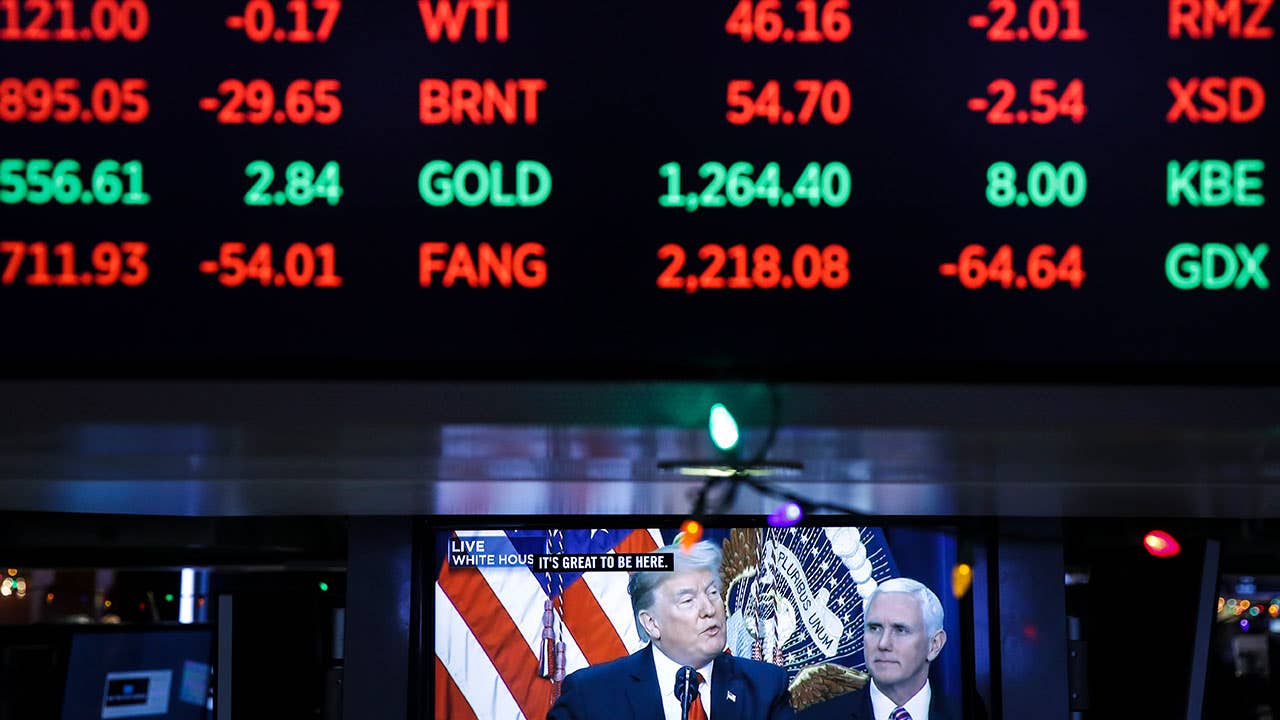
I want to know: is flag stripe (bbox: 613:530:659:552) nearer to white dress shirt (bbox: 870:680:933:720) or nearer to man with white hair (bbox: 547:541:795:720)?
man with white hair (bbox: 547:541:795:720)

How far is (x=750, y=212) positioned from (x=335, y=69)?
0.72m

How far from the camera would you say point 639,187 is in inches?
93.8

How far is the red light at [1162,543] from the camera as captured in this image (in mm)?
7020

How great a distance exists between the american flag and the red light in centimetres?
237

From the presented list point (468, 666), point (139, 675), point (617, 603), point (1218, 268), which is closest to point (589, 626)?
point (617, 603)

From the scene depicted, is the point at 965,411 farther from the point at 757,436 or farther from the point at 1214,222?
the point at 1214,222

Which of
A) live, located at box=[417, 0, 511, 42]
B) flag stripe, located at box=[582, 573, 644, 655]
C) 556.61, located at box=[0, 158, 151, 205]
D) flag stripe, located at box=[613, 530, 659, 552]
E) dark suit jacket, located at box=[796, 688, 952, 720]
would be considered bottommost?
dark suit jacket, located at box=[796, 688, 952, 720]

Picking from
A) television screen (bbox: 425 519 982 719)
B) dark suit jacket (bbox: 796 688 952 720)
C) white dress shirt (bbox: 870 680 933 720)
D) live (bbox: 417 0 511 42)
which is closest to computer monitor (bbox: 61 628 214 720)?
television screen (bbox: 425 519 982 719)

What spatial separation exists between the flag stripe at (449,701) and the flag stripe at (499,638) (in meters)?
0.22

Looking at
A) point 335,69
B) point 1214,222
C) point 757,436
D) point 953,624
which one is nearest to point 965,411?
point 757,436

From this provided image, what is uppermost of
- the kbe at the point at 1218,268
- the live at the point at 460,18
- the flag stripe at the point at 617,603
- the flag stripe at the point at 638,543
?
the live at the point at 460,18

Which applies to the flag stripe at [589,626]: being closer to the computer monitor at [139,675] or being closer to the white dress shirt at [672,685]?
the white dress shirt at [672,685]

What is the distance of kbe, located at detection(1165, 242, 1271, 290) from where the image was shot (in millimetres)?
2336

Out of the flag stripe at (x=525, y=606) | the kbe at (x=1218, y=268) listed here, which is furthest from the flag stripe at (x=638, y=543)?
the kbe at (x=1218, y=268)
